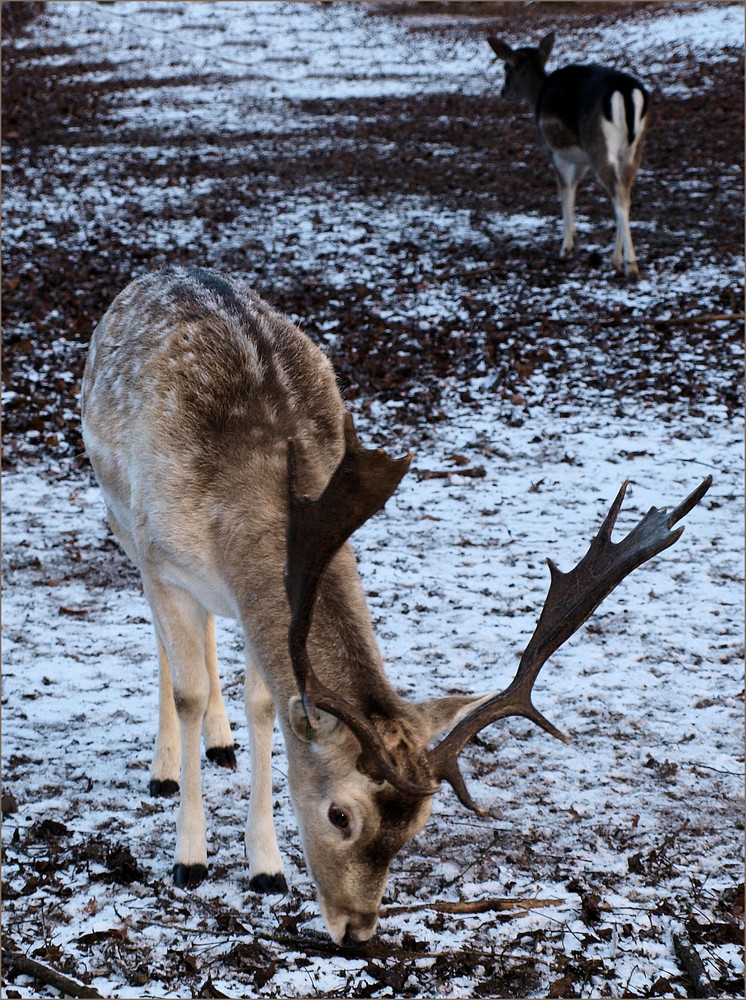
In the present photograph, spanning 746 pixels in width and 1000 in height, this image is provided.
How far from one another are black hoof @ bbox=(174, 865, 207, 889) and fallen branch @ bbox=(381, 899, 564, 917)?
0.78 metres

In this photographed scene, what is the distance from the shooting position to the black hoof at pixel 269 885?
13.6 ft

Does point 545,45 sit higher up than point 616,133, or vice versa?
point 545,45

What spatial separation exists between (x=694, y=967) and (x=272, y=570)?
82.3 inches

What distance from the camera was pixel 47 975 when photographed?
3596mm

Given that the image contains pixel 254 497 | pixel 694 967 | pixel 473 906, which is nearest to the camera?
pixel 694 967

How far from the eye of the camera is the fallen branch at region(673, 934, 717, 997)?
3.64m

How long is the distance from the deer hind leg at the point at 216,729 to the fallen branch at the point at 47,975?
57.5 inches

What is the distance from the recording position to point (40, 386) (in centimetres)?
985

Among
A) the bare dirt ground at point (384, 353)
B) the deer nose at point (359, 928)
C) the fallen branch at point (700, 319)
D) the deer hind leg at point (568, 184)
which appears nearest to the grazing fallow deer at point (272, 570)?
the deer nose at point (359, 928)

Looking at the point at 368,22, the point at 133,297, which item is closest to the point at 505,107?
the point at 368,22

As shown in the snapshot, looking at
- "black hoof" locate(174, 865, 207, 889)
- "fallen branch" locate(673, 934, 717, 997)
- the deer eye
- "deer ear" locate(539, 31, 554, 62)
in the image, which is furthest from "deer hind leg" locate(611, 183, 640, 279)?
the deer eye

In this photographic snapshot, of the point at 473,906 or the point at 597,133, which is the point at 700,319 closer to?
the point at 597,133

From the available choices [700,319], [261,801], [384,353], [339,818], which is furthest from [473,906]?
[700,319]

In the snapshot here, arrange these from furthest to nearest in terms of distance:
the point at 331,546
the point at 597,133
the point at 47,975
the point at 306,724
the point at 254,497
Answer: the point at 597,133 < the point at 254,497 < the point at 47,975 < the point at 306,724 < the point at 331,546
